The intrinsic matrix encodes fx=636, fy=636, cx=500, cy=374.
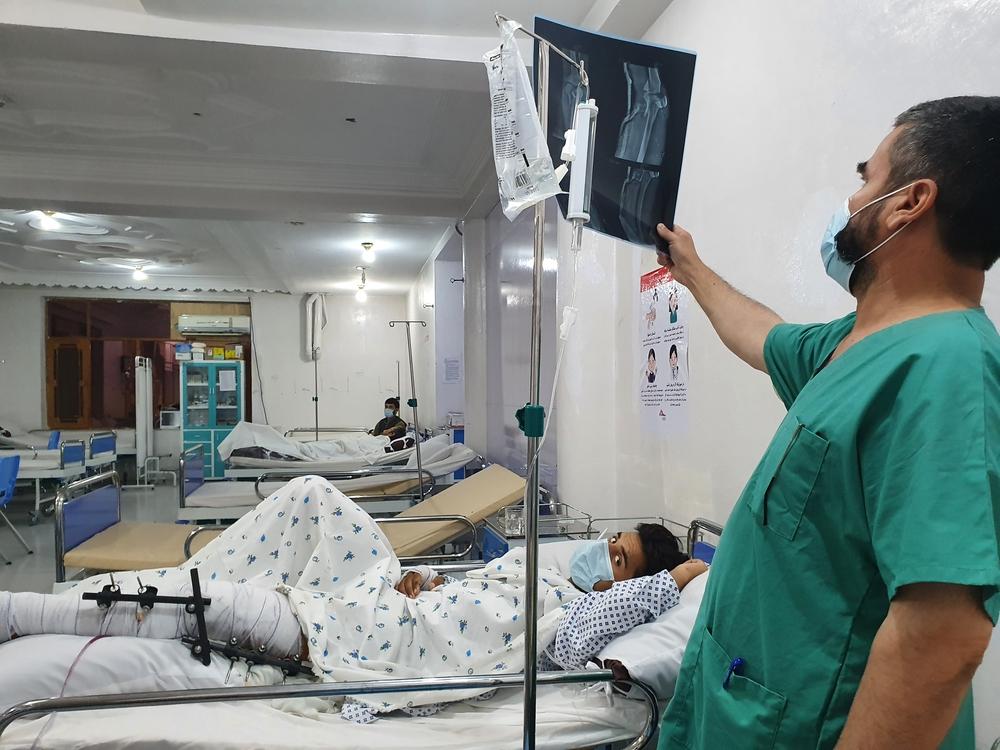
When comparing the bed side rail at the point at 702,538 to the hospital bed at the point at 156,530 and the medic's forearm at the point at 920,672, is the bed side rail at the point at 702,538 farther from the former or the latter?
the medic's forearm at the point at 920,672

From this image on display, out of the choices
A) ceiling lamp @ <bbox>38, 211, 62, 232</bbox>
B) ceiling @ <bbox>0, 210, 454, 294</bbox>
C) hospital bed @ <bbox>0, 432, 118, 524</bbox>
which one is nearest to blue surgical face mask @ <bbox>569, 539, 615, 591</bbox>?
ceiling @ <bbox>0, 210, 454, 294</bbox>

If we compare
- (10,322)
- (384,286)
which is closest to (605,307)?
(384,286)

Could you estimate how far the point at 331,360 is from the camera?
10.7 meters

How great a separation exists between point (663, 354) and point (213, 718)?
1.92 metres

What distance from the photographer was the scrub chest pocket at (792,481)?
2.59 ft

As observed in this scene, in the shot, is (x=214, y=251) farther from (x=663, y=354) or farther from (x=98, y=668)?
(x=98, y=668)

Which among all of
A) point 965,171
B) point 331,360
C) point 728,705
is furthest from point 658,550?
point 331,360

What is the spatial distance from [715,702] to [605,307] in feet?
7.39

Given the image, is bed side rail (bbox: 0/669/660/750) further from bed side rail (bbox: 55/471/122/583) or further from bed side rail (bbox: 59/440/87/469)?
bed side rail (bbox: 59/440/87/469)

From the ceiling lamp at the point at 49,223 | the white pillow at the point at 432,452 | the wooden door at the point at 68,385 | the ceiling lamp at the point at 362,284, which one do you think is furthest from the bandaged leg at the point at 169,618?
the wooden door at the point at 68,385

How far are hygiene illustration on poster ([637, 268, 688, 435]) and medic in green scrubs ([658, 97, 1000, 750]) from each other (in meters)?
1.42

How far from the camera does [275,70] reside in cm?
318

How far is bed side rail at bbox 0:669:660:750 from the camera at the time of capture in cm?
124

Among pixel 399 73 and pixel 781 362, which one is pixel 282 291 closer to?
pixel 399 73
